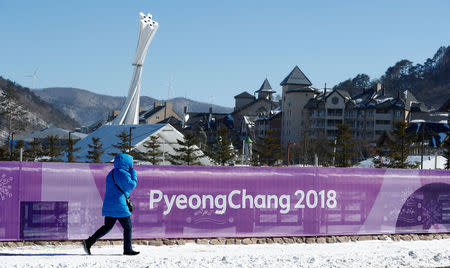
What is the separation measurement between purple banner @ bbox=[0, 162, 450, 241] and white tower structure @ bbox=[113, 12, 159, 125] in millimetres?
47774

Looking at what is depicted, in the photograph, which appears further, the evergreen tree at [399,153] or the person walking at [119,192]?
the evergreen tree at [399,153]

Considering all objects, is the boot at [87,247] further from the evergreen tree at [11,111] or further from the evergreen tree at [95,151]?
the evergreen tree at [11,111]

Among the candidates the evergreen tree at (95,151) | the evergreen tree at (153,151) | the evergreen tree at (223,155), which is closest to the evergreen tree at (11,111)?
the evergreen tree at (95,151)

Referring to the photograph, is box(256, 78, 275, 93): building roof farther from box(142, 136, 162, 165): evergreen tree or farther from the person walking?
the person walking

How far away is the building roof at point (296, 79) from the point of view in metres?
120

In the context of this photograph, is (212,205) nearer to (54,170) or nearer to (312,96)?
(54,170)

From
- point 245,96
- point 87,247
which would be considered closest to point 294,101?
point 245,96

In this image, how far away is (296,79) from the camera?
12075 centimetres

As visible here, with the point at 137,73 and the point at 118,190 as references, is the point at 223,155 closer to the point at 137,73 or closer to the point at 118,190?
the point at 137,73

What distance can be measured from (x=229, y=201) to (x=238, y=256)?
2.19m

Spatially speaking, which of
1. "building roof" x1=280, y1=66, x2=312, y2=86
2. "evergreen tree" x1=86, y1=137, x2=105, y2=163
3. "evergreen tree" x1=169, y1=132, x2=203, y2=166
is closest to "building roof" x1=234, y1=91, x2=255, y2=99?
"building roof" x1=280, y1=66, x2=312, y2=86

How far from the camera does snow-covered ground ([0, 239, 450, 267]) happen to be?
1098 cm

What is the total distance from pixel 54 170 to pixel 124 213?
95.9 inches

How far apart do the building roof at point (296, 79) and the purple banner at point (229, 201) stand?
105057 mm
